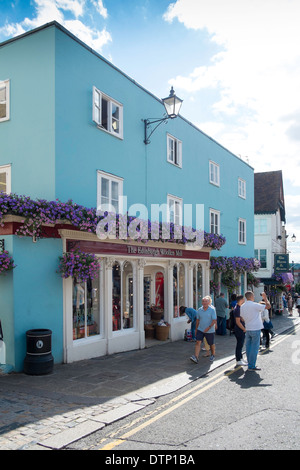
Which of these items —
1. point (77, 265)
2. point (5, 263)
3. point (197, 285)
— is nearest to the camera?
point (5, 263)

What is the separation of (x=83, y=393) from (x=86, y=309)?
365cm

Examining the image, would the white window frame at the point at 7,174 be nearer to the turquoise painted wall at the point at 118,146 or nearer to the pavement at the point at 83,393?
the turquoise painted wall at the point at 118,146

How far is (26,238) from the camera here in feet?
29.9

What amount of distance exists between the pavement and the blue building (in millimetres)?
994

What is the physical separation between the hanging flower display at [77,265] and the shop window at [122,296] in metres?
1.94

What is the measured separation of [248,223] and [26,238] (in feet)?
58.7

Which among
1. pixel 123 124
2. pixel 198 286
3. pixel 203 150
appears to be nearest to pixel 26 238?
pixel 123 124

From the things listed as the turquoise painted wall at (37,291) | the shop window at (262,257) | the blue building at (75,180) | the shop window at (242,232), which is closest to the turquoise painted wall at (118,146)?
the blue building at (75,180)

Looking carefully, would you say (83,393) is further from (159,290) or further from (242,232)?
(242,232)

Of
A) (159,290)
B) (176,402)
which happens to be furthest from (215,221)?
(176,402)

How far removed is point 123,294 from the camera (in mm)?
12383

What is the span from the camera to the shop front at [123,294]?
33.7 feet
